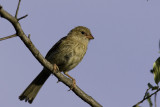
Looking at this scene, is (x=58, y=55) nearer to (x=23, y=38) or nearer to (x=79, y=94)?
(x=79, y=94)

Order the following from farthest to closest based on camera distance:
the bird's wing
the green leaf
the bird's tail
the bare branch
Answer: the bird's wing
the bird's tail
the bare branch
the green leaf

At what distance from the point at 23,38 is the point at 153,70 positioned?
1.67 m

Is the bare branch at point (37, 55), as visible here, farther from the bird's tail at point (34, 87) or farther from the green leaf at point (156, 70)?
the bird's tail at point (34, 87)

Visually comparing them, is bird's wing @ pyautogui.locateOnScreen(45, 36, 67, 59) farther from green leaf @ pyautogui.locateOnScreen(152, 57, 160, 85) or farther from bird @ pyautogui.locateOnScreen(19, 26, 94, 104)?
green leaf @ pyautogui.locateOnScreen(152, 57, 160, 85)

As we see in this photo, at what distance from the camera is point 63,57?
7238 millimetres

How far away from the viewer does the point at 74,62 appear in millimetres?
7363

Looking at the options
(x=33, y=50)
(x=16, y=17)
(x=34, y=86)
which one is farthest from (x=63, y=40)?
(x=16, y=17)

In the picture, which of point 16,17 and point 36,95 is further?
point 36,95

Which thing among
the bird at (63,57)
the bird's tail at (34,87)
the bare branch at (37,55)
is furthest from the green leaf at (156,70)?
the bird's tail at (34,87)

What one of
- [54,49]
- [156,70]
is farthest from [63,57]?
[156,70]

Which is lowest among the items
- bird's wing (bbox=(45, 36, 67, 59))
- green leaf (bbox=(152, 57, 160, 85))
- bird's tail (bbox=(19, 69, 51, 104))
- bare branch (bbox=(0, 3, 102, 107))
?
green leaf (bbox=(152, 57, 160, 85))

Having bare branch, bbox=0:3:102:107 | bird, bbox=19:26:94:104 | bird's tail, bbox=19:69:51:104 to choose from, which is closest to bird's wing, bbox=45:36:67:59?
bird, bbox=19:26:94:104

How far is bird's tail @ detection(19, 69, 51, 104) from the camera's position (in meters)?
7.19

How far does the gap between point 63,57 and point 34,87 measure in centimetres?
108
